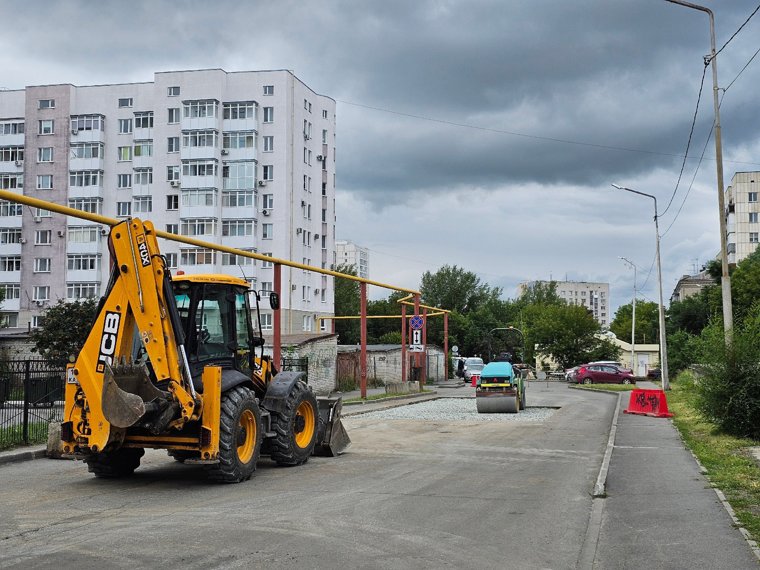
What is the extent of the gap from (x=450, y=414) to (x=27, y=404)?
14.6 meters

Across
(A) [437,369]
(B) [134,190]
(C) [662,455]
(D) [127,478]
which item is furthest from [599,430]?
(B) [134,190]

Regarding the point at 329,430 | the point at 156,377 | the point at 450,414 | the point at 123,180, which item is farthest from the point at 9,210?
the point at 156,377

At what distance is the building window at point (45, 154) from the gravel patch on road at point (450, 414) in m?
51.5

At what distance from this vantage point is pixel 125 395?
10.2 m

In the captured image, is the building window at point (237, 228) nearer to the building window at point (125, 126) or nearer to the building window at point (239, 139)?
the building window at point (239, 139)

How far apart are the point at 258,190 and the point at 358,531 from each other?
6211 centimetres

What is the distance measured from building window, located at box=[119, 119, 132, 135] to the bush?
61213 millimetres

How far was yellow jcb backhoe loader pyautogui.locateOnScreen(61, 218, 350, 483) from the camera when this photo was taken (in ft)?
34.3

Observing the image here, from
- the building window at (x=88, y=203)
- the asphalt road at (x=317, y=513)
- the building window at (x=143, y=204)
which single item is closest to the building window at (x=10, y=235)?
the building window at (x=88, y=203)

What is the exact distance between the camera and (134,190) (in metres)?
70.3

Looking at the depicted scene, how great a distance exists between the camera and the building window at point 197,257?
219 feet

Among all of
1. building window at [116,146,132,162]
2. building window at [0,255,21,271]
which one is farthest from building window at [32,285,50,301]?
building window at [116,146,132,162]

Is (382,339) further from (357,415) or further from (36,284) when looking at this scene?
(357,415)

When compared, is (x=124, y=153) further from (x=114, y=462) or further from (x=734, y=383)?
(x=114, y=462)
